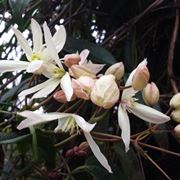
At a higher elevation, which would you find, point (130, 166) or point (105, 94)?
point (105, 94)

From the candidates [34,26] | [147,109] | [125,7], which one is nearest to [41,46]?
[34,26]

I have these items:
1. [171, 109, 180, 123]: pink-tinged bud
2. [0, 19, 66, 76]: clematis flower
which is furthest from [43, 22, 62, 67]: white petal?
[171, 109, 180, 123]: pink-tinged bud

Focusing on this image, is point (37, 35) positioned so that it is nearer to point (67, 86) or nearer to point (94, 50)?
point (67, 86)

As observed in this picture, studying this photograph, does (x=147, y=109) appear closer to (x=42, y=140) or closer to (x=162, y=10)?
(x=42, y=140)

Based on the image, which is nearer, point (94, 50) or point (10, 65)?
point (10, 65)

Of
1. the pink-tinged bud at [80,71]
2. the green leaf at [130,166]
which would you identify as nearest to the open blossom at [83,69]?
the pink-tinged bud at [80,71]

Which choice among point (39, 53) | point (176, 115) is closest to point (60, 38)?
point (39, 53)

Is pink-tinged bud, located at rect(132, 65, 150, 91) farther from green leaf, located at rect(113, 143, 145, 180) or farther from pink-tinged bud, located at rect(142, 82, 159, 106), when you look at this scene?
green leaf, located at rect(113, 143, 145, 180)
